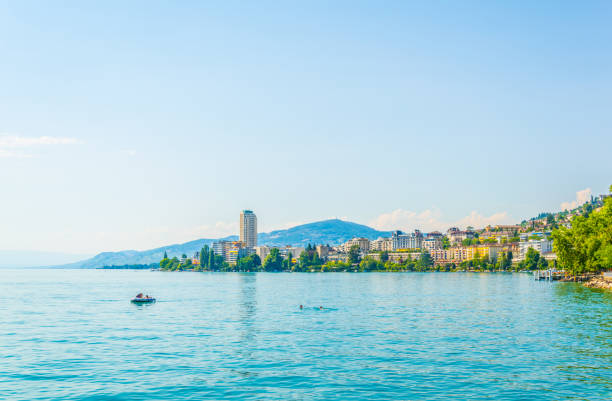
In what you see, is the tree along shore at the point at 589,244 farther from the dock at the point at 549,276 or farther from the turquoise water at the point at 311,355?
the turquoise water at the point at 311,355

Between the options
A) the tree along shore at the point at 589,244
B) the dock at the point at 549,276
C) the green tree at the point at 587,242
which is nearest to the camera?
the tree along shore at the point at 589,244

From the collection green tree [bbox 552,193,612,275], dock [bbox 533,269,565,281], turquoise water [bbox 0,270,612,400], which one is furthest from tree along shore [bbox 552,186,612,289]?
turquoise water [bbox 0,270,612,400]

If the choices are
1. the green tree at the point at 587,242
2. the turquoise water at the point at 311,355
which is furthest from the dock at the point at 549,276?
the turquoise water at the point at 311,355

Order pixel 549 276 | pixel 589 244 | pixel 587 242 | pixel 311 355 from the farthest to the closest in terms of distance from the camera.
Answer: pixel 549 276 → pixel 587 242 → pixel 589 244 → pixel 311 355

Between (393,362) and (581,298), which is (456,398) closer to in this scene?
(393,362)

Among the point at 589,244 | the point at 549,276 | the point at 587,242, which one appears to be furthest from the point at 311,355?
the point at 549,276

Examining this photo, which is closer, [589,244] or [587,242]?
[589,244]

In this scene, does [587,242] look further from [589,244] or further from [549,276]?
[549,276]

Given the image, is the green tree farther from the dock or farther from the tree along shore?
the dock

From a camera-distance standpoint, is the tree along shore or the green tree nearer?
the tree along shore

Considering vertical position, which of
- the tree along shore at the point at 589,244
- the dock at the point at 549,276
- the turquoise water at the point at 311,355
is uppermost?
the tree along shore at the point at 589,244

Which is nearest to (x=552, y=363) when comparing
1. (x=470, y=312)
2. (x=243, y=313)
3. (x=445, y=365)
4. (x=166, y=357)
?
(x=445, y=365)

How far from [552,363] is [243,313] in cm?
4024

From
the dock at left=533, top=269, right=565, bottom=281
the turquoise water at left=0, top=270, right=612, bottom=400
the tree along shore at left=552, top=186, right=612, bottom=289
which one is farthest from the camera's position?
the dock at left=533, top=269, right=565, bottom=281
